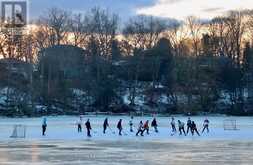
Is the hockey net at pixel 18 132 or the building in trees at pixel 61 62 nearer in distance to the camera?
the hockey net at pixel 18 132

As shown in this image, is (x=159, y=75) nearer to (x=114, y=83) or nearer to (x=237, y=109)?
(x=114, y=83)

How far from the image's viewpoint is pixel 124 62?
88.6 meters

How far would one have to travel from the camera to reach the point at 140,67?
87125mm

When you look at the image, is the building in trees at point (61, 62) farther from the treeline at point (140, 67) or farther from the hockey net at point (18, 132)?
the hockey net at point (18, 132)

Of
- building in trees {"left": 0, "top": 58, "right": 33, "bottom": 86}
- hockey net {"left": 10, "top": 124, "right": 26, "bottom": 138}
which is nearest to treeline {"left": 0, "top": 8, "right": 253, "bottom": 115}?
building in trees {"left": 0, "top": 58, "right": 33, "bottom": 86}

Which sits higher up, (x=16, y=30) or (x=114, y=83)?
(x=16, y=30)

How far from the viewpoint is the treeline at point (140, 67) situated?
251 feet

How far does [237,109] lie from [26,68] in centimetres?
2929

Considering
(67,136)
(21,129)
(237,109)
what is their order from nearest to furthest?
(67,136) → (21,129) → (237,109)

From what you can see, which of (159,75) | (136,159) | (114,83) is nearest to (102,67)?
(114,83)

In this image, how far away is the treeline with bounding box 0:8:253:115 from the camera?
7644 cm

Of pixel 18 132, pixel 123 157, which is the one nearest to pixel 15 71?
pixel 18 132

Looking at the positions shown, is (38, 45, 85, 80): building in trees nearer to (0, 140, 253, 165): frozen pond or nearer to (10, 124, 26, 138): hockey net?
(10, 124, 26, 138): hockey net

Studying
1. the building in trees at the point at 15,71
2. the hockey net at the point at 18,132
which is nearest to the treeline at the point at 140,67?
the building in trees at the point at 15,71
